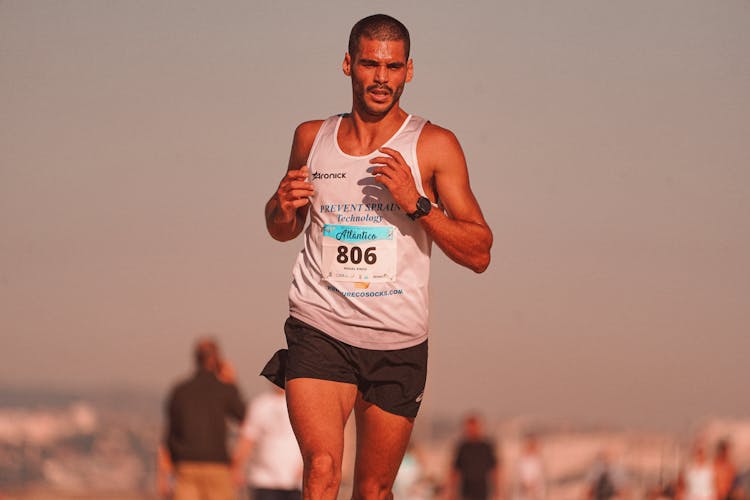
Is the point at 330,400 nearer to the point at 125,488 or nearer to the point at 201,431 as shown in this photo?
the point at 201,431

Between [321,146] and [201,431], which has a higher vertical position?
[321,146]

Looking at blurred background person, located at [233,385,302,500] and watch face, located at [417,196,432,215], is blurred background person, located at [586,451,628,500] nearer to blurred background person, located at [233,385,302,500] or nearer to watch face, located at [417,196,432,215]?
blurred background person, located at [233,385,302,500]

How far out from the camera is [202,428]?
11836 mm

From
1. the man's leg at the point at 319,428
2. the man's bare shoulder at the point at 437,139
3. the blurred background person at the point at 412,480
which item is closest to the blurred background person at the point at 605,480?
the blurred background person at the point at 412,480

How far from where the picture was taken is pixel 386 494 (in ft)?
→ 22.6

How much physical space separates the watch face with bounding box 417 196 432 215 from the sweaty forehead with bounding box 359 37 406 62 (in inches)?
26.1

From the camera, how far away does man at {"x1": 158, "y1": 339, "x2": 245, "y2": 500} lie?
Result: 11.8 m

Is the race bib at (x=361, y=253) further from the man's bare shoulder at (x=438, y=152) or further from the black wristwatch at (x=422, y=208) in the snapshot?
the man's bare shoulder at (x=438, y=152)

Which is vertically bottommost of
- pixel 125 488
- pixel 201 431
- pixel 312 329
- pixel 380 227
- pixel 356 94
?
pixel 125 488

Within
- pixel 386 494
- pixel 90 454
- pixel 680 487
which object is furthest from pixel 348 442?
pixel 386 494

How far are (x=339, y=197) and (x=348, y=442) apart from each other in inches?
441

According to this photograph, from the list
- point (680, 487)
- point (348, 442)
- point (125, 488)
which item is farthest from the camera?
point (125, 488)

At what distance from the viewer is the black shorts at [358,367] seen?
21.7 ft

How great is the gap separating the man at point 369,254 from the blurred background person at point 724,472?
38.4 feet
